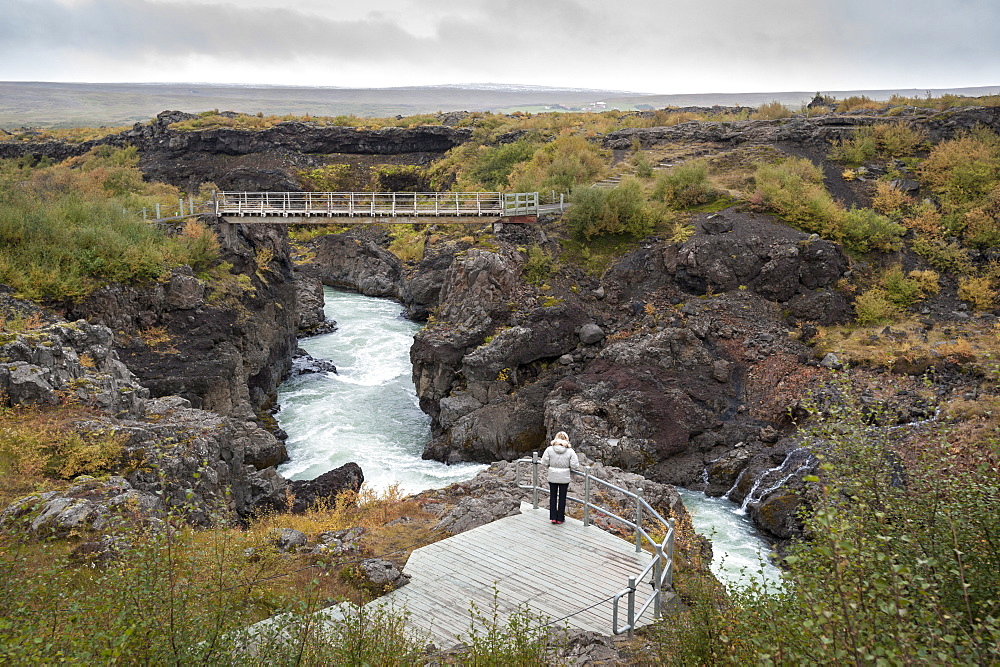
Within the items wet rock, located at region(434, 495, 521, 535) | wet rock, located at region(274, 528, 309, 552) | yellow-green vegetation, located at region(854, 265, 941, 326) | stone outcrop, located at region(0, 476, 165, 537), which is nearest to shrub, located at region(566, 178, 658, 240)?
yellow-green vegetation, located at region(854, 265, 941, 326)

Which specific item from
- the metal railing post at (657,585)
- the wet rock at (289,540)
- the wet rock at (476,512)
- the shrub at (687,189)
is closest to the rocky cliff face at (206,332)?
the wet rock at (289,540)

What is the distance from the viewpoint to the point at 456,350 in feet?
74.7

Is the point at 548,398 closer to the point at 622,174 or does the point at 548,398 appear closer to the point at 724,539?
the point at 724,539

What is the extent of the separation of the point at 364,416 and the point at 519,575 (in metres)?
16.5

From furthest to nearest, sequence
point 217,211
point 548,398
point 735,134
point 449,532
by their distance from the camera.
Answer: point 735,134, point 217,211, point 548,398, point 449,532

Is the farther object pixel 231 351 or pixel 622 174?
pixel 622 174

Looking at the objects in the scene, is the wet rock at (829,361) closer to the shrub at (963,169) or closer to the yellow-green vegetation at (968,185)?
the yellow-green vegetation at (968,185)

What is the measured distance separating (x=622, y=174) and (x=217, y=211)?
18862 millimetres

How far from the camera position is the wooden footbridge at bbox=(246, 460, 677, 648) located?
784 centimetres

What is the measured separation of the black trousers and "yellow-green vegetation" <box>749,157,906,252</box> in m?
18.5

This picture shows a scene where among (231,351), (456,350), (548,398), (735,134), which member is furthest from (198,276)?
(735,134)

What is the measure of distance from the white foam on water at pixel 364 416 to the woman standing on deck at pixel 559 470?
8.48 metres

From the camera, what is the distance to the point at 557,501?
10.2 metres

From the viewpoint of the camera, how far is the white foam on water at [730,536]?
1400 centimetres
